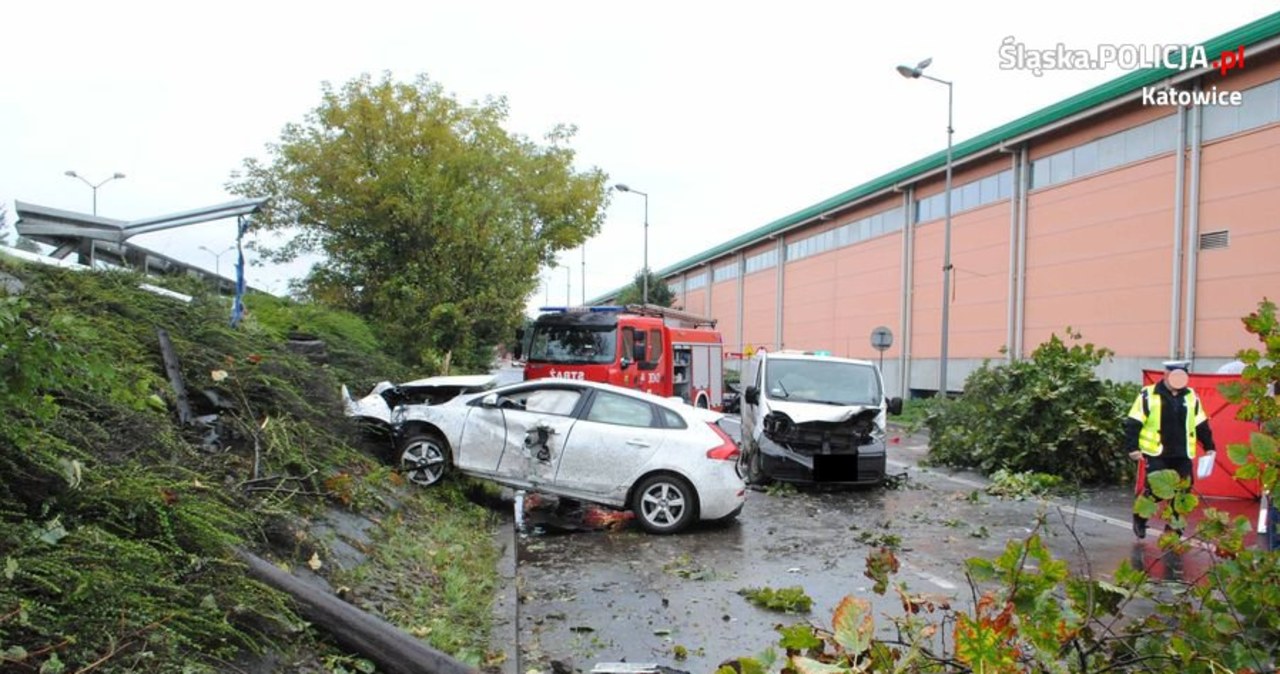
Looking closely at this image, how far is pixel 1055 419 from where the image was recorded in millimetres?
13281

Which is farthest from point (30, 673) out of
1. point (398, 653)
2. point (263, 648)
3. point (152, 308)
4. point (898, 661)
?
point (152, 308)

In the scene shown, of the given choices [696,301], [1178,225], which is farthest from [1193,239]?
[696,301]

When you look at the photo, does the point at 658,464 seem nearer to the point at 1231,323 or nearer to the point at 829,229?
the point at 1231,323

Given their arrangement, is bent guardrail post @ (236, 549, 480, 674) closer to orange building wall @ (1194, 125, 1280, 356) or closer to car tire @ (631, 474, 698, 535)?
car tire @ (631, 474, 698, 535)

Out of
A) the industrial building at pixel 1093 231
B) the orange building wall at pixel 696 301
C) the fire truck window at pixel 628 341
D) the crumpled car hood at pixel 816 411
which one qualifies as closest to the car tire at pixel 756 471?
the crumpled car hood at pixel 816 411

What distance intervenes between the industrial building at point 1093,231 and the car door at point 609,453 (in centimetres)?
1314

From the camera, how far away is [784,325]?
48031 mm

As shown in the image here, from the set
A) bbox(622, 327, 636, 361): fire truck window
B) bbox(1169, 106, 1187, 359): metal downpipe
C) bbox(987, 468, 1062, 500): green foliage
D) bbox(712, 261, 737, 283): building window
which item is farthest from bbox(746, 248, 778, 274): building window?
bbox(987, 468, 1062, 500): green foliage

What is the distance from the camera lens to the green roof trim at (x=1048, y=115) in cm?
1973

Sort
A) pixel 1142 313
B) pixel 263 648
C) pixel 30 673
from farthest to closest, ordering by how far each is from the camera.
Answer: pixel 1142 313
pixel 263 648
pixel 30 673

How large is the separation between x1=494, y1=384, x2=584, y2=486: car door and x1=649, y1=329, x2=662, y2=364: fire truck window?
7.95m

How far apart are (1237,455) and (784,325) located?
45037mm

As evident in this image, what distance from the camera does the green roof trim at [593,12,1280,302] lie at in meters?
19.7

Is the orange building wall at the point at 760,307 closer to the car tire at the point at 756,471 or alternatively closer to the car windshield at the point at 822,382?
the car windshield at the point at 822,382
